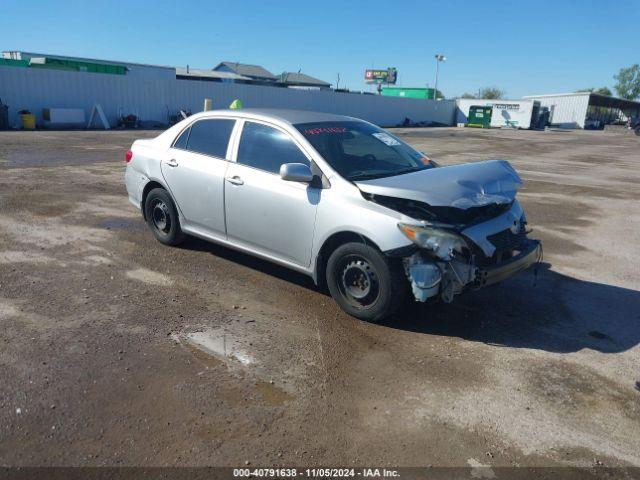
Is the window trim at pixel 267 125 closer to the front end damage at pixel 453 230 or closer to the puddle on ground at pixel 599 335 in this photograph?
the front end damage at pixel 453 230

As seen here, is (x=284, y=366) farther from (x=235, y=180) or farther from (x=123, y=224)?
(x=123, y=224)

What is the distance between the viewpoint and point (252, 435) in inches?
118

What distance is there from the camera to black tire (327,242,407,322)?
4145 millimetres

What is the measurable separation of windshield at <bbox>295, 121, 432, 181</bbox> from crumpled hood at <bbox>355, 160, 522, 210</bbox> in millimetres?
354

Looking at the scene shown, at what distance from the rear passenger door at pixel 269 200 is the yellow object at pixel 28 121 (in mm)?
23086

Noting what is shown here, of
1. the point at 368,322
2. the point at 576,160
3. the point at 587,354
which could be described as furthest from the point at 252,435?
the point at 576,160

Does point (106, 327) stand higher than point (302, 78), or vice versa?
point (302, 78)

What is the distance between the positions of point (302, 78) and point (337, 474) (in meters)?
73.5

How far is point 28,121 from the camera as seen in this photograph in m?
24.1

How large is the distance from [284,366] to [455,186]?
2.00m

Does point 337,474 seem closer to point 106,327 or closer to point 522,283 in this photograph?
point 106,327

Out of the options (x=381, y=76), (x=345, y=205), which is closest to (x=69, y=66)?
(x=345, y=205)

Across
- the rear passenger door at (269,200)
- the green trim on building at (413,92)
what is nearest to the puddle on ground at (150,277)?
the rear passenger door at (269,200)

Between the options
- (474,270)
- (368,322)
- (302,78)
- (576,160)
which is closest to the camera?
(474,270)
